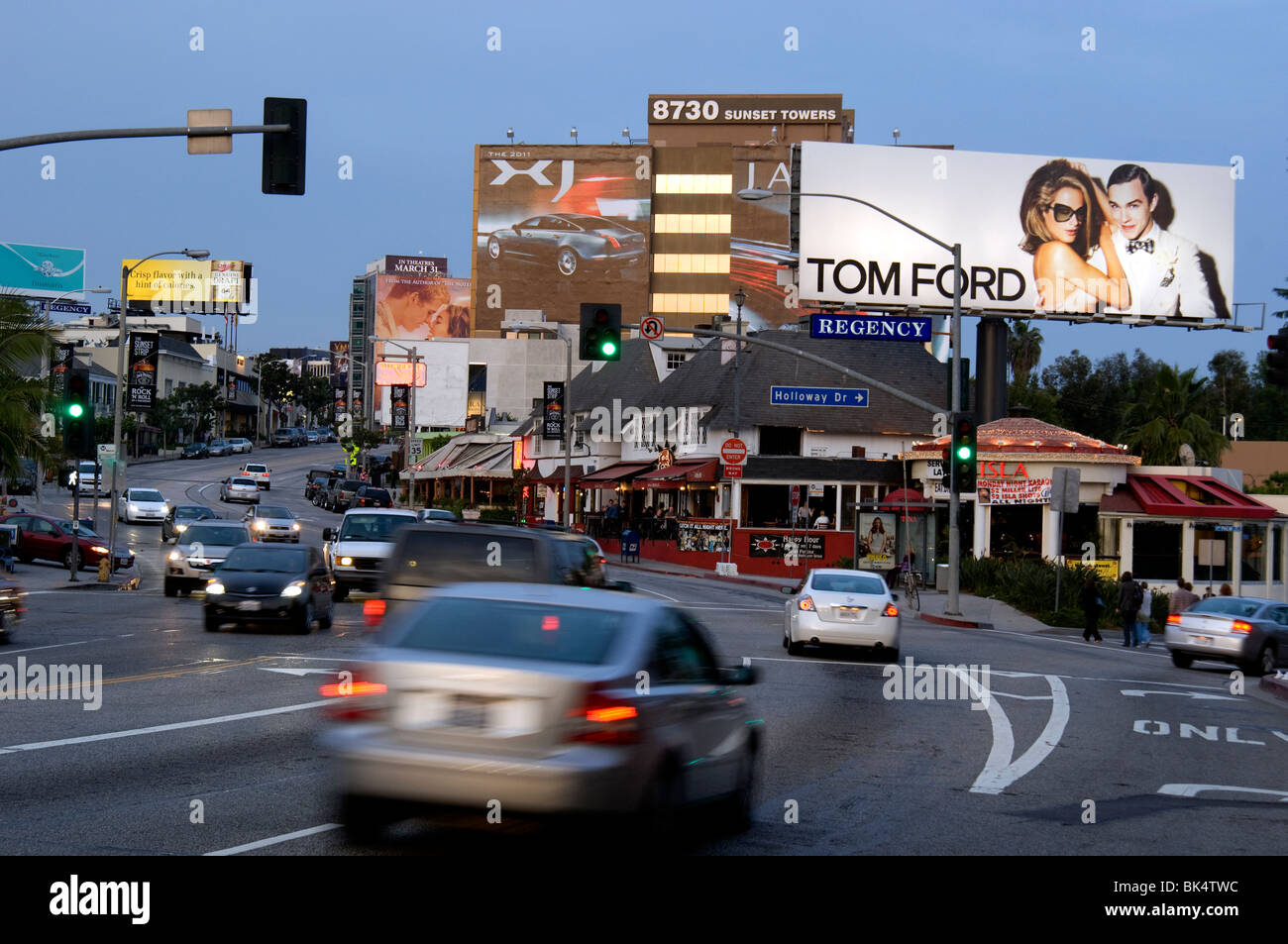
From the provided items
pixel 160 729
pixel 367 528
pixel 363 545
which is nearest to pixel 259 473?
pixel 367 528

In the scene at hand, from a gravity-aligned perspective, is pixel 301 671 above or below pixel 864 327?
below

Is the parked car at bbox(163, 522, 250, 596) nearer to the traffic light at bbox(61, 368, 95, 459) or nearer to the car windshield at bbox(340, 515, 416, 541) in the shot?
the traffic light at bbox(61, 368, 95, 459)

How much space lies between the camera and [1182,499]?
43.1 m

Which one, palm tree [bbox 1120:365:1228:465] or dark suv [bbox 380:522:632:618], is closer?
dark suv [bbox 380:522:632:618]

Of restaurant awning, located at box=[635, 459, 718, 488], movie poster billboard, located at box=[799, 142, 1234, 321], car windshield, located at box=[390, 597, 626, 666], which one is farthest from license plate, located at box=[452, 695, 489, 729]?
restaurant awning, located at box=[635, 459, 718, 488]

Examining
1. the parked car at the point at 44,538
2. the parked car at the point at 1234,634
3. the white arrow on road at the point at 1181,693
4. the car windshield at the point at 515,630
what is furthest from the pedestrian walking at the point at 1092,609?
the parked car at the point at 44,538

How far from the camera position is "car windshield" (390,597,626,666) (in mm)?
8305

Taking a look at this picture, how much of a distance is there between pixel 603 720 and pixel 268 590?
1683cm

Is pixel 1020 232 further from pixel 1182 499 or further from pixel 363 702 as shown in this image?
pixel 363 702

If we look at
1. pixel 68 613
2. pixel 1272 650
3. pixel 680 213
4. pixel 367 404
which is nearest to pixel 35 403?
pixel 68 613

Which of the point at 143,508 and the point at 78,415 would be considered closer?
the point at 78,415

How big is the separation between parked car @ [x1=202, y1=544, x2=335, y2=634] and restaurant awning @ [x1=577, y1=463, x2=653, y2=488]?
128ft
